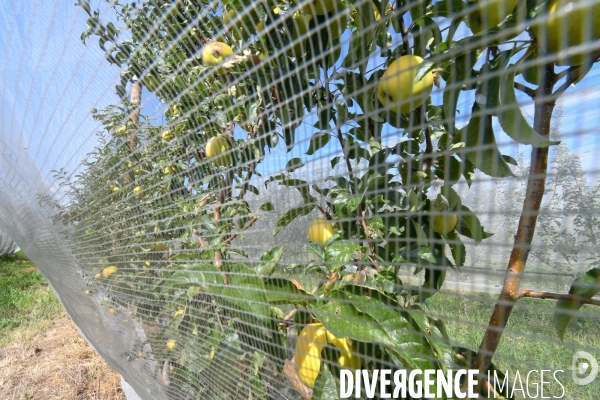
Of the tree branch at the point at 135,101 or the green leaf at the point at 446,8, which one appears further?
the tree branch at the point at 135,101

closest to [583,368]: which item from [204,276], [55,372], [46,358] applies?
[204,276]

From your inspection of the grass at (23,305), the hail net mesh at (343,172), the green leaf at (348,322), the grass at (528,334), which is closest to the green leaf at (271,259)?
the hail net mesh at (343,172)

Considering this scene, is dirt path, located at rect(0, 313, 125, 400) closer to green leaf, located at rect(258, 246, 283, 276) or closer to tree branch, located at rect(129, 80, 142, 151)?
tree branch, located at rect(129, 80, 142, 151)

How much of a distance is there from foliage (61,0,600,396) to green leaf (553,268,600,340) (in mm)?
85

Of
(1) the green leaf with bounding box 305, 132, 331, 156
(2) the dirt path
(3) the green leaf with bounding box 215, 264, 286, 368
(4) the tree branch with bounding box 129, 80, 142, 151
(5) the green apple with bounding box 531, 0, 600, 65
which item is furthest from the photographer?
(2) the dirt path

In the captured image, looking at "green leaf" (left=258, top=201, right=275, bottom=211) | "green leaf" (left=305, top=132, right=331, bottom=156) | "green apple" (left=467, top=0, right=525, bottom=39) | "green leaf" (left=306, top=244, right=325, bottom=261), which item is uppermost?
"green apple" (left=467, top=0, right=525, bottom=39)

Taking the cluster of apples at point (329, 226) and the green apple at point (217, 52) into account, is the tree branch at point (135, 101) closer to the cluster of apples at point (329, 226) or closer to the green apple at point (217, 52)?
the green apple at point (217, 52)

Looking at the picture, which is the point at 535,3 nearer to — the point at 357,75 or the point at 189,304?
the point at 357,75

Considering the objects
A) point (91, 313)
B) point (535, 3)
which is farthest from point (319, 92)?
point (91, 313)

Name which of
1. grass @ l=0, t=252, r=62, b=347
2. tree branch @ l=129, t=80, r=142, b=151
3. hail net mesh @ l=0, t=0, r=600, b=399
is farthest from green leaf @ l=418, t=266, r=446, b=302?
grass @ l=0, t=252, r=62, b=347

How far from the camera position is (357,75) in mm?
460

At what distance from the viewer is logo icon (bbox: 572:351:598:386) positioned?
400 mm

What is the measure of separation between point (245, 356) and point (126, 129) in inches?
21.5

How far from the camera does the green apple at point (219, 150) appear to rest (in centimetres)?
60
